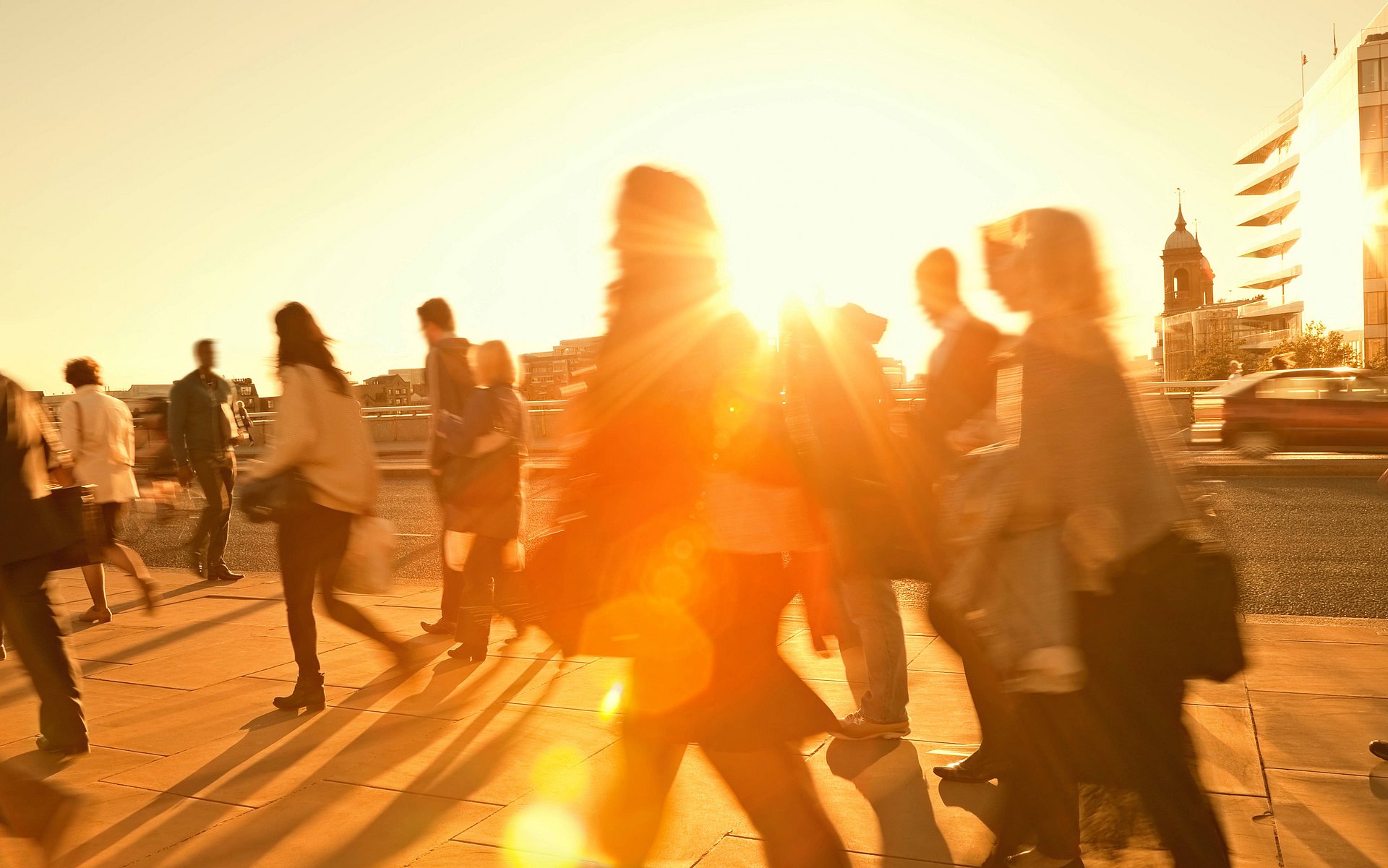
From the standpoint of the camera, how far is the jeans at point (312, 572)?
496 centimetres

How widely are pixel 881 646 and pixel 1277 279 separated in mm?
93877

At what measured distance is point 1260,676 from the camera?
5262 mm

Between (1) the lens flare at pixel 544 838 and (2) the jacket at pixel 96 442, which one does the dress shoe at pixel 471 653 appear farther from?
(2) the jacket at pixel 96 442

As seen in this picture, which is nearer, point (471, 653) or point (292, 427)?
point (292, 427)

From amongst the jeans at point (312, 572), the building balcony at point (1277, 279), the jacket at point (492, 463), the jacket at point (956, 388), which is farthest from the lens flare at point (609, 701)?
the building balcony at point (1277, 279)

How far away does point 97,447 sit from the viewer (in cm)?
777

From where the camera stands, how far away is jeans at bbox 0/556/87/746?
4391 mm

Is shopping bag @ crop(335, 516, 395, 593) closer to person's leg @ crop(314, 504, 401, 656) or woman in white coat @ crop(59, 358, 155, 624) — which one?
person's leg @ crop(314, 504, 401, 656)

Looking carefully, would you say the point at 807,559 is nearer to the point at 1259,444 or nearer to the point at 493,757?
the point at 493,757

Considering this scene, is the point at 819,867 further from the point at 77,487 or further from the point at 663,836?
the point at 77,487

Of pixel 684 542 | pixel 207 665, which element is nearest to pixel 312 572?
pixel 207 665

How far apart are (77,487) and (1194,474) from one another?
4184 millimetres

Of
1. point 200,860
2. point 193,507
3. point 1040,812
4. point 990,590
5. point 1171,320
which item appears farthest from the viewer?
point 1171,320

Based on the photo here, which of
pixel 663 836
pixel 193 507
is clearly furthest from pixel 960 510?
pixel 193 507
